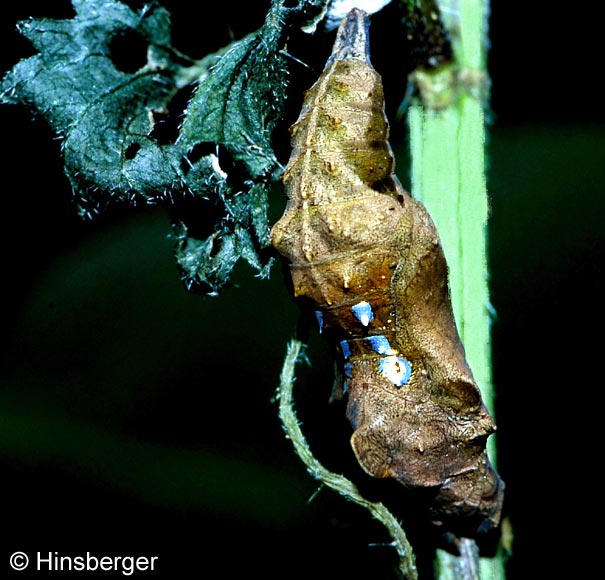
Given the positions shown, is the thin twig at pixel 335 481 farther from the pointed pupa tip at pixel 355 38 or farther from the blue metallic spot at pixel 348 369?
the pointed pupa tip at pixel 355 38

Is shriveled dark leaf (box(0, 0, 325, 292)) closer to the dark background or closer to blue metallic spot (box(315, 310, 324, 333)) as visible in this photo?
blue metallic spot (box(315, 310, 324, 333))

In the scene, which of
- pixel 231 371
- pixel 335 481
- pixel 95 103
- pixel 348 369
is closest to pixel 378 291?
pixel 348 369

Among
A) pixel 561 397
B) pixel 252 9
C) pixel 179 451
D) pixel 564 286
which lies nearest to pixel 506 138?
pixel 564 286

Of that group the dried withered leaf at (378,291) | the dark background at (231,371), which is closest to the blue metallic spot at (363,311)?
the dried withered leaf at (378,291)

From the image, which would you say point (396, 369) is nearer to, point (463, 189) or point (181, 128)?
point (463, 189)

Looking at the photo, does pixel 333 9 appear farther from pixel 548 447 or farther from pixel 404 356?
pixel 548 447

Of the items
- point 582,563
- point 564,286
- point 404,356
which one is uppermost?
point 404,356
